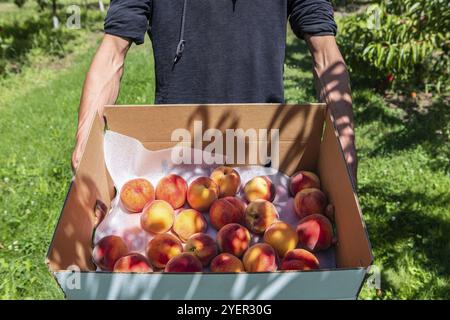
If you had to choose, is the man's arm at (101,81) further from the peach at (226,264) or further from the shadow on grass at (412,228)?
the shadow on grass at (412,228)

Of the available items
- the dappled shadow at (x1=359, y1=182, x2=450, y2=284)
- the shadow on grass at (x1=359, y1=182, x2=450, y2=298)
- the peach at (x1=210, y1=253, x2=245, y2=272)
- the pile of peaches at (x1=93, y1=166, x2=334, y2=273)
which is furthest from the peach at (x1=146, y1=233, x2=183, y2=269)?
the dappled shadow at (x1=359, y1=182, x2=450, y2=284)

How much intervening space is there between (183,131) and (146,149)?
0.15 metres

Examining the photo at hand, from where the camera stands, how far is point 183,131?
157cm

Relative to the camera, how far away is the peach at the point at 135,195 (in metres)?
1.49

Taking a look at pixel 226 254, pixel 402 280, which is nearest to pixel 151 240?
pixel 226 254

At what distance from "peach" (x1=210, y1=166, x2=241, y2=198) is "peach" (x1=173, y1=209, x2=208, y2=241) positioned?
139 mm

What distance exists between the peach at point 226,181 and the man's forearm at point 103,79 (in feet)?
1.46

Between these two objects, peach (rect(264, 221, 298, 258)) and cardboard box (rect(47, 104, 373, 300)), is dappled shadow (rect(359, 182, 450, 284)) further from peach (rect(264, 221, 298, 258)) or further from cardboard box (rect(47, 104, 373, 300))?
peach (rect(264, 221, 298, 258))

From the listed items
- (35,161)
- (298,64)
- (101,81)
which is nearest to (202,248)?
(101,81)

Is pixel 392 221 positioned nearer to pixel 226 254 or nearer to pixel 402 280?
pixel 402 280

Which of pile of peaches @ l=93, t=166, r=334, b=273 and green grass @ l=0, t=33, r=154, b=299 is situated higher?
pile of peaches @ l=93, t=166, r=334, b=273

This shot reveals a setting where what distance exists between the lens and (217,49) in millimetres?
1729

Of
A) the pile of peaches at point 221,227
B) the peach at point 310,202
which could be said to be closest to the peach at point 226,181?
the pile of peaches at point 221,227

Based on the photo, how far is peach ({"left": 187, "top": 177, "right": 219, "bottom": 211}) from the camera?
1519mm
